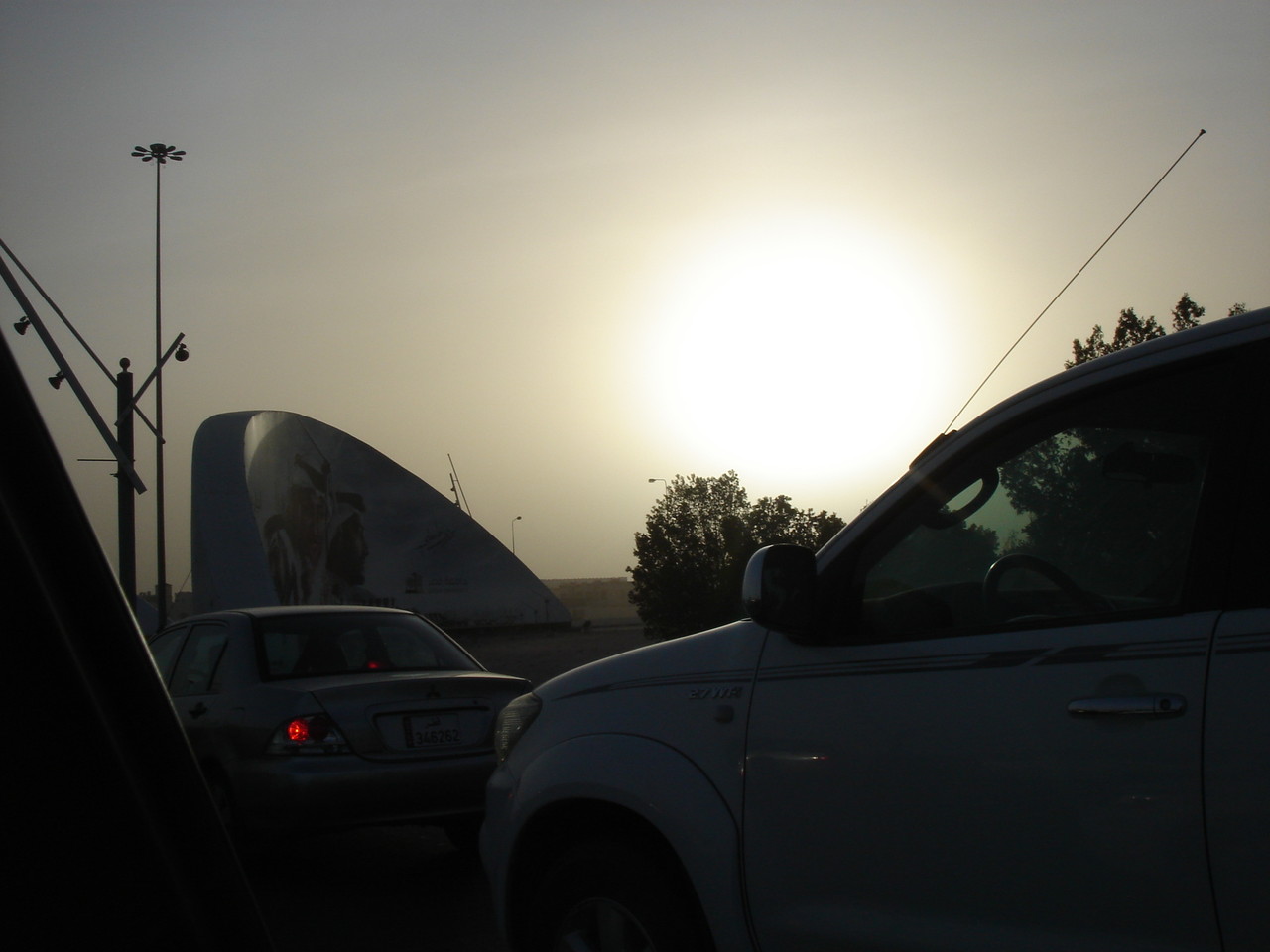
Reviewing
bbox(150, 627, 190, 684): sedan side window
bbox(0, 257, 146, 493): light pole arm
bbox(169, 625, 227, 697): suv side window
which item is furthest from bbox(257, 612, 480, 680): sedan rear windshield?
bbox(0, 257, 146, 493): light pole arm

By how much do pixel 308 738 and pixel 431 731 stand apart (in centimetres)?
64

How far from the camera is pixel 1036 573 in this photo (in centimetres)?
274

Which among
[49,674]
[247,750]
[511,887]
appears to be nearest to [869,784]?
[511,887]

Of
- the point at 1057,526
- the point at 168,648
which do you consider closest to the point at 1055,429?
the point at 1057,526

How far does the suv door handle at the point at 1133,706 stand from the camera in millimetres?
2285

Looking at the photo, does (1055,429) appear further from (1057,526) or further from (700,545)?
(700,545)

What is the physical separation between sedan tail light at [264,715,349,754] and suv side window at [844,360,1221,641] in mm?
4017

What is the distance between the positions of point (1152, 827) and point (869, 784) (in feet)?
2.18

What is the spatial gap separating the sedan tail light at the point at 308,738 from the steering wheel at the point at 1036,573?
4328 millimetres

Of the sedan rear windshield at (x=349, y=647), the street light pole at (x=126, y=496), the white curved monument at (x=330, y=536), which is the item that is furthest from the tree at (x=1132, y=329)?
the white curved monument at (x=330, y=536)

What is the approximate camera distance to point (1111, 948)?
7.59 feet

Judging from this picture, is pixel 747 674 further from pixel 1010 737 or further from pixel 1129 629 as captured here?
pixel 1129 629

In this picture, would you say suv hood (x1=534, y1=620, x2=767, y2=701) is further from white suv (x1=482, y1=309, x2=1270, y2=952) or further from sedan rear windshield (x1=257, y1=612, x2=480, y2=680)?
sedan rear windshield (x1=257, y1=612, x2=480, y2=680)

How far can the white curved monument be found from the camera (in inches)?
1788
